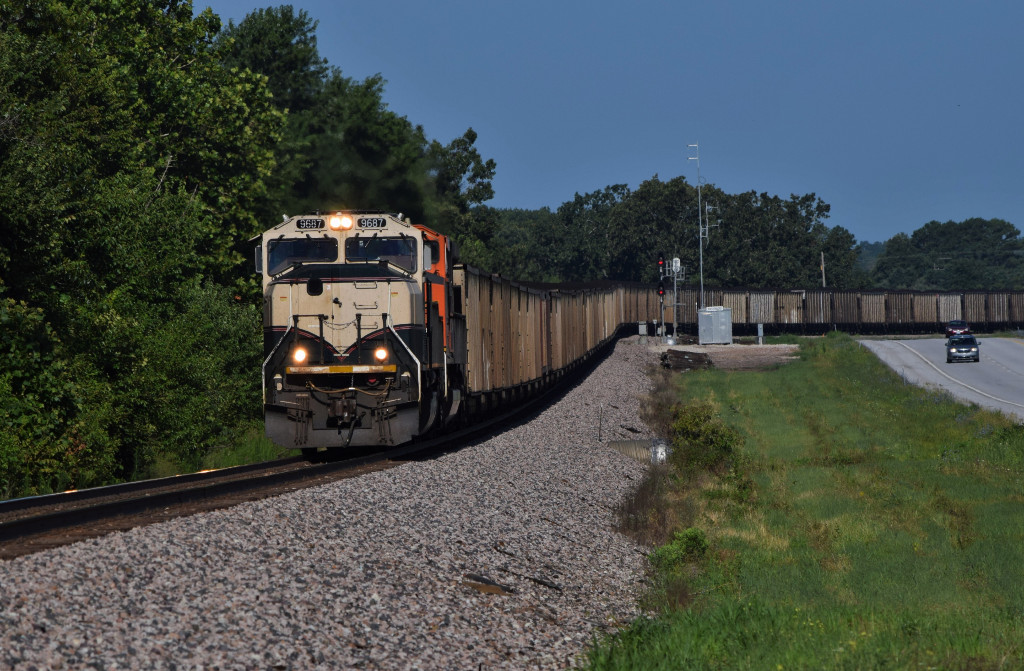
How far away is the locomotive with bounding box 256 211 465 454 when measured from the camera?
52.7 ft

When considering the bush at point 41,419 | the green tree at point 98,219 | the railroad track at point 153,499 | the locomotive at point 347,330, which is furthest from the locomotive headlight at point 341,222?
the bush at point 41,419

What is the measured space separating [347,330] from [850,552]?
8945mm

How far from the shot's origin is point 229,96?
3388 cm

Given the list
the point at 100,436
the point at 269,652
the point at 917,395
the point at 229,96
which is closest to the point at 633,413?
the point at 917,395

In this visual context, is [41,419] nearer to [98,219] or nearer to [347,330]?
[98,219]

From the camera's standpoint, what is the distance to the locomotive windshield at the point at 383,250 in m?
17.0

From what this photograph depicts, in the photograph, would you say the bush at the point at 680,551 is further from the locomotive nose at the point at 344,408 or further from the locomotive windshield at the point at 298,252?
the locomotive windshield at the point at 298,252

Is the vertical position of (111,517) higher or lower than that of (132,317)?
lower

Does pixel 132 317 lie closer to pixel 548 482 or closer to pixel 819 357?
pixel 548 482

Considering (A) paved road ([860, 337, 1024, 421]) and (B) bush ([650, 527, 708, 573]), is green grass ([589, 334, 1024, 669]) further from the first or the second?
(A) paved road ([860, 337, 1024, 421])

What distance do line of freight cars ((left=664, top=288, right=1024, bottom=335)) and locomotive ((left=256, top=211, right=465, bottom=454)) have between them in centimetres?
6459

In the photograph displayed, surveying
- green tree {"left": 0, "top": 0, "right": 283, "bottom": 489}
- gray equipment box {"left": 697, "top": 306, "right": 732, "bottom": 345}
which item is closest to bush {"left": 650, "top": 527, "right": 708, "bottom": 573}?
green tree {"left": 0, "top": 0, "right": 283, "bottom": 489}

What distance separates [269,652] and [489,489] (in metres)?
8.49

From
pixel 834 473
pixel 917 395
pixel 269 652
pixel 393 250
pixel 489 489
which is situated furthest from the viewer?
pixel 917 395
